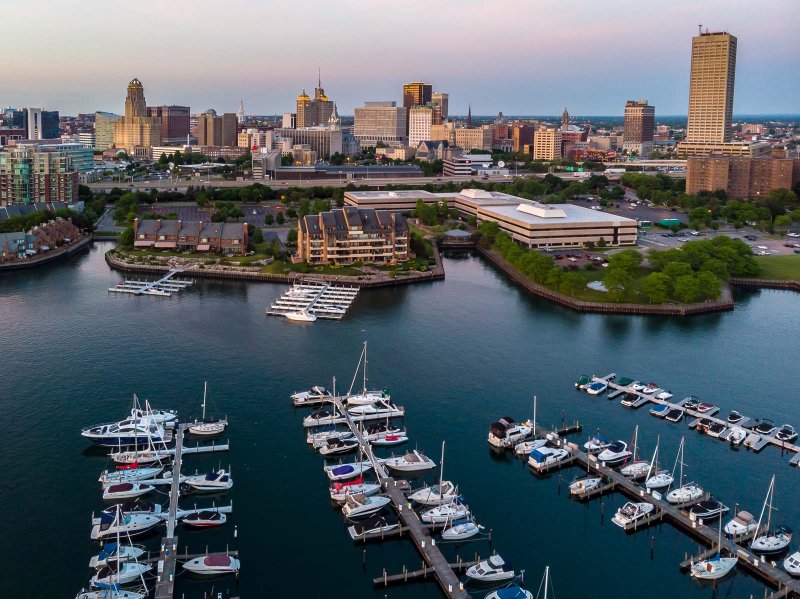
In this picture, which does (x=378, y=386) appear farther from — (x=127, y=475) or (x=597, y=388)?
(x=127, y=475)

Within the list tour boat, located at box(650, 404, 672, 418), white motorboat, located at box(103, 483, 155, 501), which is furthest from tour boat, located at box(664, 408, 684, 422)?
white motorboat, located at box(103, 483, 155, 501)

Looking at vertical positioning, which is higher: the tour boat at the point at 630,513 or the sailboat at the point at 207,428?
the sailboat at the point at 207,428

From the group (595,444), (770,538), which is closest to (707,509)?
(770,538)

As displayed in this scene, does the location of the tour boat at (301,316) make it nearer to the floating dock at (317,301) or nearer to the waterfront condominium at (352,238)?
the floating dock at (317,301)

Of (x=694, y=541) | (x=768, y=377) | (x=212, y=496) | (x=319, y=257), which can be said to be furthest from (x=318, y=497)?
(x=319, y=257)

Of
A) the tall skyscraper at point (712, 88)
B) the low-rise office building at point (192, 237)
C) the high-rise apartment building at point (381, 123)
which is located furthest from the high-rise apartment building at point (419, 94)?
the low-rise office building at point (192, 237)

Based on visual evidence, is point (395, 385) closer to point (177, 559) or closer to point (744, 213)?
point (177, 559)
